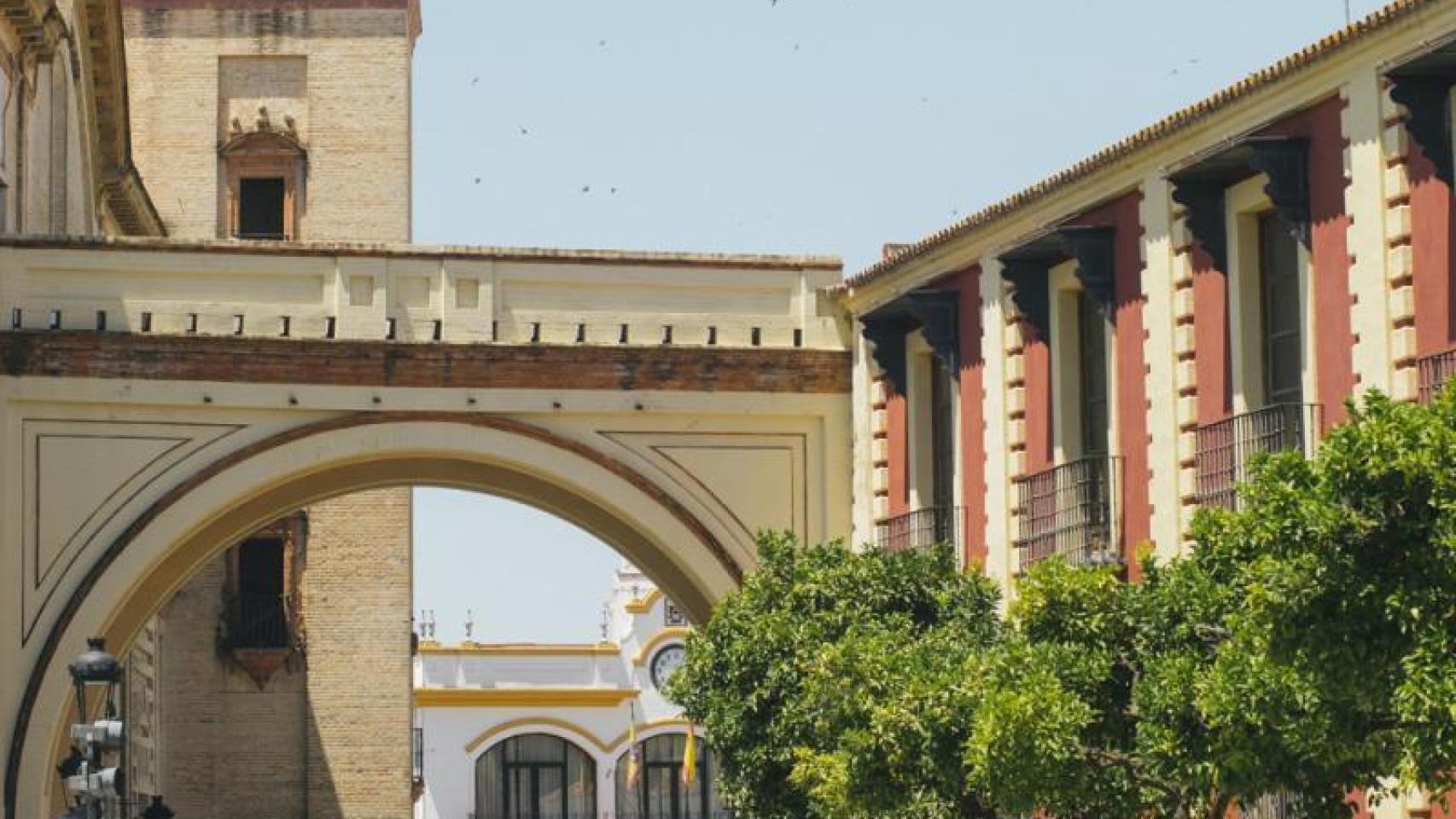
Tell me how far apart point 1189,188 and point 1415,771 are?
406 inches

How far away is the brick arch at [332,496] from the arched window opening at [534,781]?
40849 millimetres

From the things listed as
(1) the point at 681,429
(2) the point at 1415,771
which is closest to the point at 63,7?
(1) the point at 681,429

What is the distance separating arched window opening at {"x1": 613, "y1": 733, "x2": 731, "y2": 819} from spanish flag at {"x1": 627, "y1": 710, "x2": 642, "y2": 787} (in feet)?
0.28

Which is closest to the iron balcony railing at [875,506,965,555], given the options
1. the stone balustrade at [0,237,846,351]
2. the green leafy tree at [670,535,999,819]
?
the stone balustrade at [0,237,846,351]

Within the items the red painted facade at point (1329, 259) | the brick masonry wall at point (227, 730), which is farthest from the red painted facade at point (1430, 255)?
the brick masonry wall at point (227, 730)

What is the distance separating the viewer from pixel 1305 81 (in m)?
A: 26.6

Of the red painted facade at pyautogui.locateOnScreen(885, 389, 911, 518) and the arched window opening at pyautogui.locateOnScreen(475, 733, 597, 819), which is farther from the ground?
the red painted facade at pyautogui.locateOnScreen(885, 389, 911, 518)

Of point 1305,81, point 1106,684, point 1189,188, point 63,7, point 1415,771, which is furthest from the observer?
point 63,7

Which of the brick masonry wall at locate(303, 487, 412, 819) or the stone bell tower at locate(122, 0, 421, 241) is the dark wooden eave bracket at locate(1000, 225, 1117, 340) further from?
the stone bell tower at locate(122, 0, 421, 241)

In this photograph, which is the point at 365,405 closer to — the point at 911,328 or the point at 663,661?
the point at 911,328

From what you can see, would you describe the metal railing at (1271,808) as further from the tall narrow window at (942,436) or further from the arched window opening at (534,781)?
the arched window opening at (534,781)

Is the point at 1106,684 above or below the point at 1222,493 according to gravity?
below

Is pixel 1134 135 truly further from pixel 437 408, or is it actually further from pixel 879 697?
pixel 437 408

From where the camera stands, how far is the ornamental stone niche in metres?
52.2
